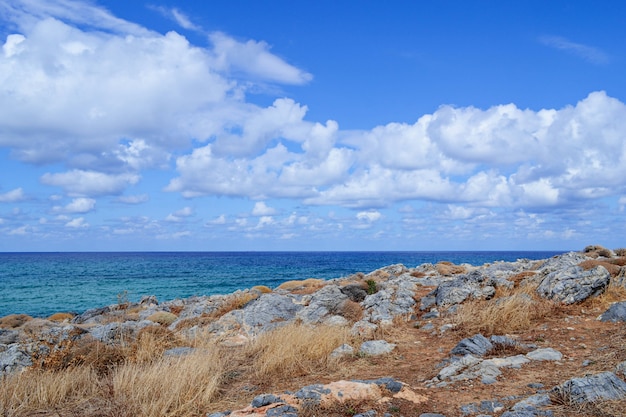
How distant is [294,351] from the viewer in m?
9.23

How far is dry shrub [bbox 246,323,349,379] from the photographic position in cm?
877

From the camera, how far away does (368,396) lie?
22.2 feet

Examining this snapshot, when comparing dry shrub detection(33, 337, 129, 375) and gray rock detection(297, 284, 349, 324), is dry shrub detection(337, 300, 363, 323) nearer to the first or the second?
gray rock detection(297, 284, 349, 324)

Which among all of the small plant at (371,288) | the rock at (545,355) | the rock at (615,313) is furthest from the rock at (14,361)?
the rock at (615,313)

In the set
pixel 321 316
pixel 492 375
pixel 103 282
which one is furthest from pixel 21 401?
pixel 103 282

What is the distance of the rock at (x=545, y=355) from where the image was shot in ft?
27.9

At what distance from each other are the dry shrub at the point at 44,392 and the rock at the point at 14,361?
128cm

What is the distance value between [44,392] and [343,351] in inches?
216

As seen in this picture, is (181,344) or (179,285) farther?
(179,285)

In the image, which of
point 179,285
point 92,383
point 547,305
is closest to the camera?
point 92,383

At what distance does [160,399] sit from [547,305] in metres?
10.2

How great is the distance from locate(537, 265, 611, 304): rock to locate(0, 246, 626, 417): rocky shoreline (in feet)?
0.10

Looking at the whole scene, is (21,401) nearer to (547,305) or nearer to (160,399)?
(160,399)

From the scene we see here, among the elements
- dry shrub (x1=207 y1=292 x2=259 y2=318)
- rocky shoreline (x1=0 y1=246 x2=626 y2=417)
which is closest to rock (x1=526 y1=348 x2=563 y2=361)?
rocky shoreline (x1=0 y1=246 x2=626 y2=417)
